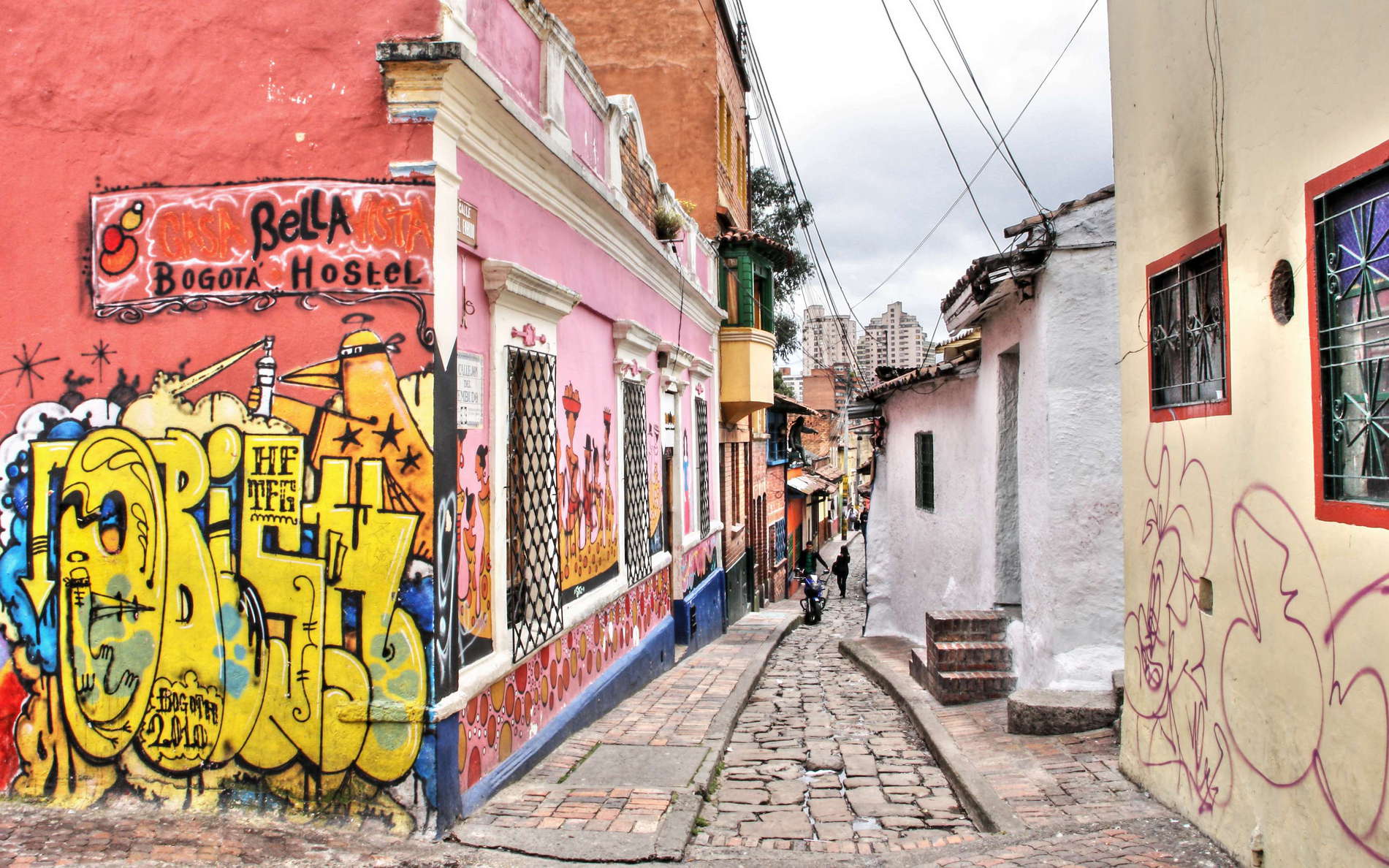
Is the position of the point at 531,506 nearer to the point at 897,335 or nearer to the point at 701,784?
the point at 701,784

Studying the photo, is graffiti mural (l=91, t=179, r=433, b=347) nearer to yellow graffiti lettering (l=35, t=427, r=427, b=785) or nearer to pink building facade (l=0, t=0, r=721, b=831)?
pink building facade (l=0, t=0, r=721, b=831)

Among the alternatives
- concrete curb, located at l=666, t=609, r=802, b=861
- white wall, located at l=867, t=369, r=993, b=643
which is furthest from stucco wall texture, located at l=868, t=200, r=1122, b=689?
concrete curb, located at l=666, t=609, r=802, b=861

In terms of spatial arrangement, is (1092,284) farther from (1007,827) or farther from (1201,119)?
(1007,827)

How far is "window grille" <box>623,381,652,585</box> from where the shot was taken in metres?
9.34

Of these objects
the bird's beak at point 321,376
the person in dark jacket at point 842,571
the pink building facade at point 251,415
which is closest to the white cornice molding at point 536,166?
the pink building facade at point 251,415

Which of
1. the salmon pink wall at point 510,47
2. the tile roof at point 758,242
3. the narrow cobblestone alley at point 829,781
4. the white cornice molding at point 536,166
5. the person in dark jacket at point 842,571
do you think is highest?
the tile roof at point 758,242

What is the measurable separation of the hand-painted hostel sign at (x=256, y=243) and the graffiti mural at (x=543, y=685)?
237cm

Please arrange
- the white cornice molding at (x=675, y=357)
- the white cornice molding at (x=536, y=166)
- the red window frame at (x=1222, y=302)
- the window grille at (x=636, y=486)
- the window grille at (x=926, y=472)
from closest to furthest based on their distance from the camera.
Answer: the red window frame at (x=1222, y=302) → the white cornice molding at (x=536, y=166) → the window grille at (x=636, y=486) → the white cornice molding at (x=675, y=357) → the window grille at (x=926, y=472)

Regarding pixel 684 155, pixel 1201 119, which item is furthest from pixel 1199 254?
pixel 684 155

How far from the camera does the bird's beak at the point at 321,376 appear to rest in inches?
199

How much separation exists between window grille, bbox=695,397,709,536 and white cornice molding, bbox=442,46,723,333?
3536 mm

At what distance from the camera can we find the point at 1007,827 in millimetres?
5309

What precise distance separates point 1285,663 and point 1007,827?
5.95ft

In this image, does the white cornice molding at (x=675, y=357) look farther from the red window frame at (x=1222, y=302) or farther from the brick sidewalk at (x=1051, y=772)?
the red window frame at (x=1222, y=302)
